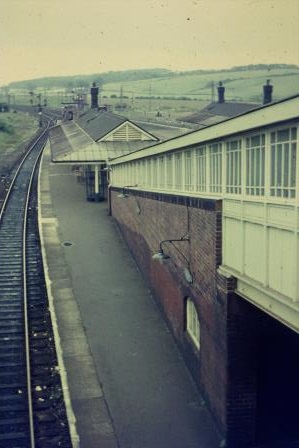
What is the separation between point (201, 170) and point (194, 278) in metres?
2.07

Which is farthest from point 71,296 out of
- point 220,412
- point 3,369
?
point 220,412

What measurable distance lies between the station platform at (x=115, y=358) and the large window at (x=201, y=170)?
3751 millimetres

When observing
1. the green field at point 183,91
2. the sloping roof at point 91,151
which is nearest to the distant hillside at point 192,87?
the green field at point 183,91

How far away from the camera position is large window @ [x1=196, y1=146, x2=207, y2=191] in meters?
11.0

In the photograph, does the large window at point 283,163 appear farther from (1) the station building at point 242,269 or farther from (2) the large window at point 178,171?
(2) the large window at point 178,171

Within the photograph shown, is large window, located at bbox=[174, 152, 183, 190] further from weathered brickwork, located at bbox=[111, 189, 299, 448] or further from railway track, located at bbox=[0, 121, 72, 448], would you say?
railway track, located at bbox=[0, 121, 72, 448]

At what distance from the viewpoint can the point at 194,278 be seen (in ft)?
36.6

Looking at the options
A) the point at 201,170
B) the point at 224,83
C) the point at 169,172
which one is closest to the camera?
the point at 201,170

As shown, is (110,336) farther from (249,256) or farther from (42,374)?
(249,256)

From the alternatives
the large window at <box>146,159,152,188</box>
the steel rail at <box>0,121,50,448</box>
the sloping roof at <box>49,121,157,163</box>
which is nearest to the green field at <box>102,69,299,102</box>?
the steel rail at <box>0,121,50,448</box>

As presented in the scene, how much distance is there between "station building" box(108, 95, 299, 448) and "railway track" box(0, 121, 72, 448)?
2753 mm

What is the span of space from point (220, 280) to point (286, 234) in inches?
90.8

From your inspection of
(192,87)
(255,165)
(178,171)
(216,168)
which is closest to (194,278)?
(216,168)

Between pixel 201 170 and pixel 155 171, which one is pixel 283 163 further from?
A: pixel 155 171
